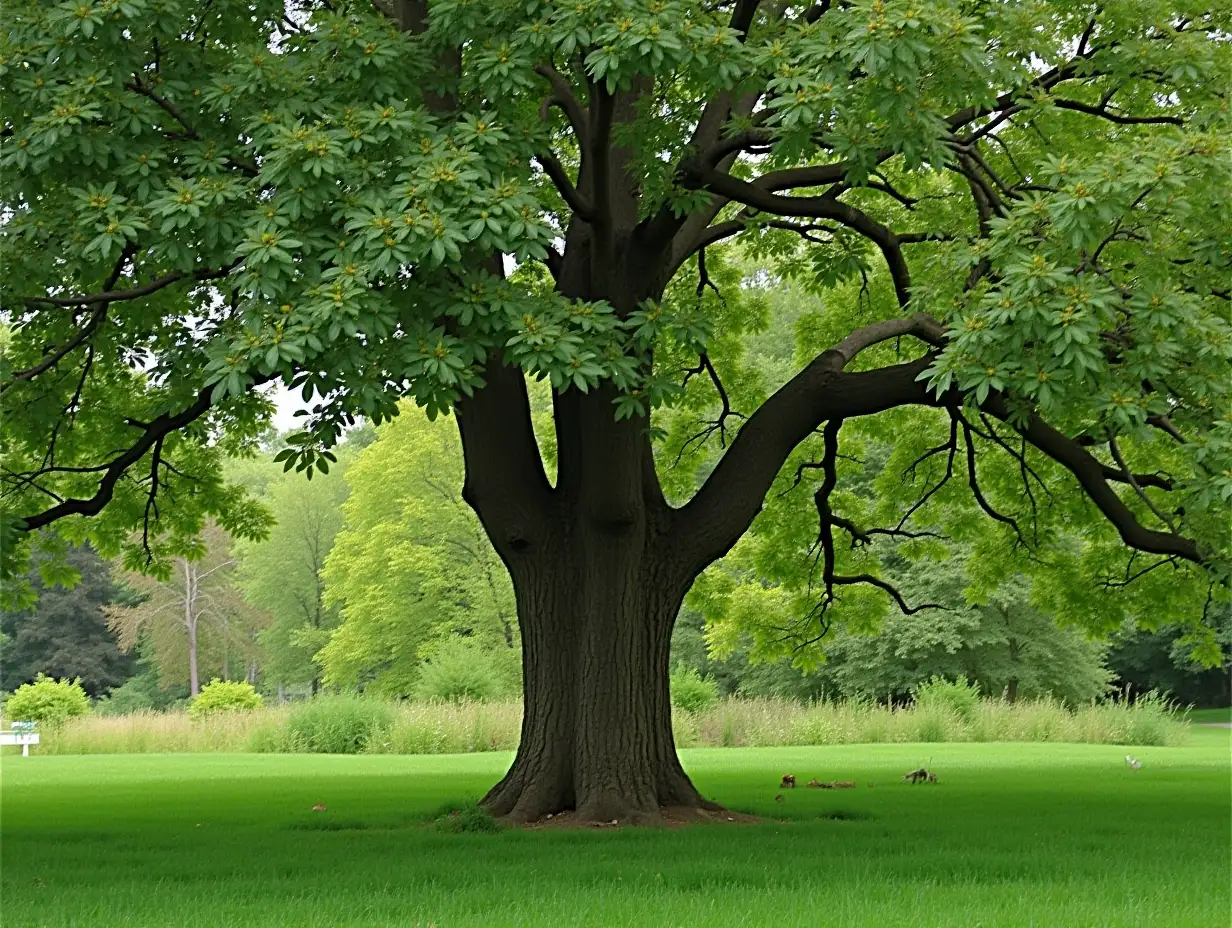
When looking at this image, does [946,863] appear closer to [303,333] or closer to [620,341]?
[620,341]

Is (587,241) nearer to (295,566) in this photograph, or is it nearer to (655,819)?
(655,819)

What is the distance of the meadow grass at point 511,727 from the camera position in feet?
94.9

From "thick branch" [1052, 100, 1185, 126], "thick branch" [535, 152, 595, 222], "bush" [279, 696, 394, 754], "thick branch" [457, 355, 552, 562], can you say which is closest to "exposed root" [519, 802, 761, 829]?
"thick branch" [457, 355, 552, 562]

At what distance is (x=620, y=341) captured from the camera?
10.6m

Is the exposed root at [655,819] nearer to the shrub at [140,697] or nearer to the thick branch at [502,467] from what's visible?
the thick branch at [502,467]

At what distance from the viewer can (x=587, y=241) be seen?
43.1ft

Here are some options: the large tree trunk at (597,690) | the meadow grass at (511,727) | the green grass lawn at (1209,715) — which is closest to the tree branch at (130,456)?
the large tree trunk at (597,690)

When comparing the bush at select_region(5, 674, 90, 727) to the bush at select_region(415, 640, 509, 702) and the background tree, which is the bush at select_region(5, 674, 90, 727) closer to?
the bush at select_region(415, 640, 509, 702)

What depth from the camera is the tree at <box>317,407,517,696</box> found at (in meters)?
46.2

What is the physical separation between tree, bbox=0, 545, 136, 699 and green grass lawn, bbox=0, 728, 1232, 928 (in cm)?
4729

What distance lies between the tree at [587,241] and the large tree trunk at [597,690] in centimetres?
3

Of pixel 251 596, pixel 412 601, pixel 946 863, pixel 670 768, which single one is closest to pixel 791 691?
pixel 412 601

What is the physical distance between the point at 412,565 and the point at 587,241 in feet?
111

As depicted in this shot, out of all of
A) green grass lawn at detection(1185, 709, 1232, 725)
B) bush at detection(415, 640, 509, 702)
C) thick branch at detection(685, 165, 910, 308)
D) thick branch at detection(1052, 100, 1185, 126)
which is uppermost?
thick branch at detection(1052, 100, 1185, 126)
